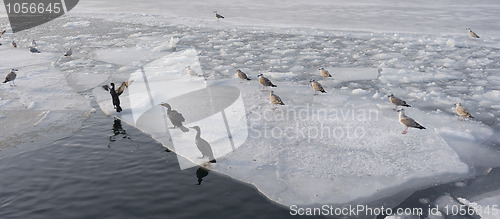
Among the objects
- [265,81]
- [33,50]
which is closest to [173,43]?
[33,50]

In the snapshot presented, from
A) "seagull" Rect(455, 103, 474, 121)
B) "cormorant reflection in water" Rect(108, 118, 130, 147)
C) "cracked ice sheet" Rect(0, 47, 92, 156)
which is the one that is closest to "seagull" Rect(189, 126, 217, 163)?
"cormorant reflection in water" Rect(108, 118, 130, 147)

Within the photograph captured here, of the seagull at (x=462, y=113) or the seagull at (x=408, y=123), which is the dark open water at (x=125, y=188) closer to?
the seagull at (x=408, y=123)

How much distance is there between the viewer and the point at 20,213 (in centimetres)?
667

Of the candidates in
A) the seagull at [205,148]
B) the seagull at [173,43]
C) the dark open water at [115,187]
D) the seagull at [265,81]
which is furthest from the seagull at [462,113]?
the seagull at [173,43]

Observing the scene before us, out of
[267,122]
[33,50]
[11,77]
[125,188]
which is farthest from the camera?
[33,50]

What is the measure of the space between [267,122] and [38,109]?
7471mm

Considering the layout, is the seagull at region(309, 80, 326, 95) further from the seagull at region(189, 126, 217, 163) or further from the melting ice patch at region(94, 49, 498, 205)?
the seagull at region(189, 126, 217, 163)

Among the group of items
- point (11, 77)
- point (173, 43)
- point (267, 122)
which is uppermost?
point (173, 43)

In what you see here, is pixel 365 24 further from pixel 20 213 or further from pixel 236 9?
pixel 20 213

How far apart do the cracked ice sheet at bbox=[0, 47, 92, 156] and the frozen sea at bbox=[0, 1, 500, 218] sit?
0.17ft

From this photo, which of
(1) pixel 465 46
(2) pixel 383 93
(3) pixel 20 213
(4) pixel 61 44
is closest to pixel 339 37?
(1) pixel 465 46

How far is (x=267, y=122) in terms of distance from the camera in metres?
10.3

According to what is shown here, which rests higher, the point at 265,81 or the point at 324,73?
the point at 265,81

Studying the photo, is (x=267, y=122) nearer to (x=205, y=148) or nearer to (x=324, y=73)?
(x=205, y=148)
